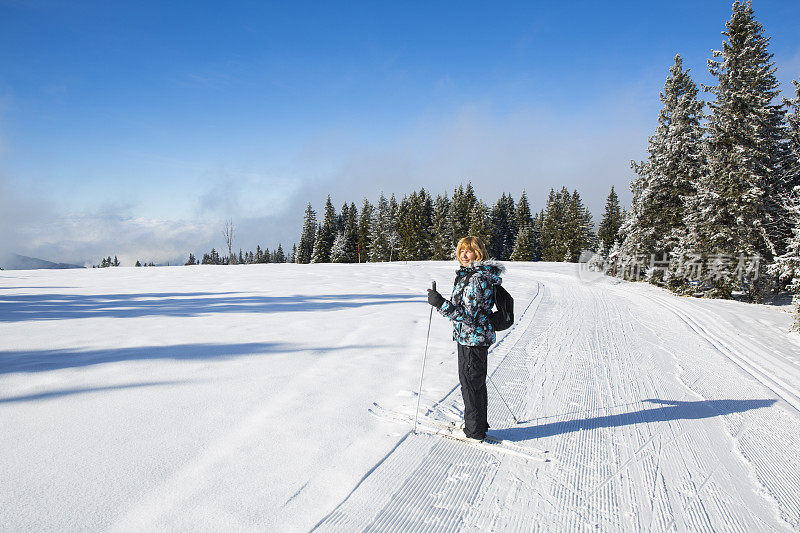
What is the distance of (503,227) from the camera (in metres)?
62.4

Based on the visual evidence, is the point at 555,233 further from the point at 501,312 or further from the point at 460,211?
the point at 501,312

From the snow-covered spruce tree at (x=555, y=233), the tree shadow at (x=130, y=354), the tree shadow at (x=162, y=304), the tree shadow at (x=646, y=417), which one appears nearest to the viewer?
the tree shadow at (x=646, y=417)

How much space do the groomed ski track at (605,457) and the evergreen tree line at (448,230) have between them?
46.7 metres

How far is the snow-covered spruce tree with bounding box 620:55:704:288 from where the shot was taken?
68.2ft

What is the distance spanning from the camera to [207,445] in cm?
351

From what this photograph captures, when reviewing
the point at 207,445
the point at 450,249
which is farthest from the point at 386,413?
the point at 450,249

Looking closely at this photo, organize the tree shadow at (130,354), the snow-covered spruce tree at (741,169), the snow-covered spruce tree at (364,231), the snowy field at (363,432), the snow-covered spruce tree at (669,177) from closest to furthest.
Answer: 1. the snowy field at (363,432)
2. the tree shadow at (130,354)
3. the snow-covered spruce tree at (741,169)
4. the snow-covered spruce tree at (669,177)
5. the snow-covered spruce tree at (364,231)

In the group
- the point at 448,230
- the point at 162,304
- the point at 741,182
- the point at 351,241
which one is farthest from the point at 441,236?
the point at 162,304

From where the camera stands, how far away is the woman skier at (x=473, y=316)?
3641 millimetres

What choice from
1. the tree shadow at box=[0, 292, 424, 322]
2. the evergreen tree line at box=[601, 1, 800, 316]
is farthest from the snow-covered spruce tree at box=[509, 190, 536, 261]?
the tree shadow at box=[0, 292, 424, 322]

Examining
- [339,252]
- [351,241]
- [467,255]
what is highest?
[351,241]

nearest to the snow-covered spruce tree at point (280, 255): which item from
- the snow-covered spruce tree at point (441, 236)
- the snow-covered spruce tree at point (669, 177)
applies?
the snow-covered spruce tree at point (441, 236)

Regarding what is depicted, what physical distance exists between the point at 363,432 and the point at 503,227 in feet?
202

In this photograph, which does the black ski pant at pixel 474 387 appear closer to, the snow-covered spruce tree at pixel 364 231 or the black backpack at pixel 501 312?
the black backpack at pixel 501 312
